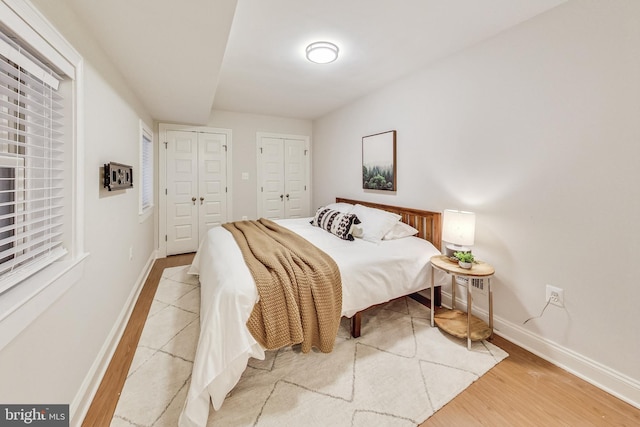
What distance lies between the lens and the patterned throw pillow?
2.79 meters

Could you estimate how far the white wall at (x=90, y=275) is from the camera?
1.05 metres

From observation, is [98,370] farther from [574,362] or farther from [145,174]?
[574,362]

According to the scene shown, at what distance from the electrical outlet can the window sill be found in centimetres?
289

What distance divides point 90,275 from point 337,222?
211 centimetres

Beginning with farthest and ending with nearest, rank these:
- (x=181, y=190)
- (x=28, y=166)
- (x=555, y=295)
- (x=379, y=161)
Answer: (x=181, y=190) < (x=379, y=161) < (x=555, y=295) < (x=28, y=166)

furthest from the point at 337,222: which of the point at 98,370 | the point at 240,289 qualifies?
the point at 98,370

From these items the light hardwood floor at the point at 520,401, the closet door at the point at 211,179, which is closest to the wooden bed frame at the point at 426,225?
the light hardwood floor at the point at 520,401

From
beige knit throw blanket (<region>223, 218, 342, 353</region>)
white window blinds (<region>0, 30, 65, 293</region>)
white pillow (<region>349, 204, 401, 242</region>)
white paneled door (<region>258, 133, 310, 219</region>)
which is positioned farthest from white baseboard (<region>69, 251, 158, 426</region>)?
white paneled door (<region>258, 133, 310, 219</region>)

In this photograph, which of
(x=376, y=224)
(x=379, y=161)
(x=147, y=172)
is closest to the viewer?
(x=376, y=224)

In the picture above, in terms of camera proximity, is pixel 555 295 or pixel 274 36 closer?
pixel 555 295

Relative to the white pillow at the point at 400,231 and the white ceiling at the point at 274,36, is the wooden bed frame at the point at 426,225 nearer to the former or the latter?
the white pillow at the point at 400,231

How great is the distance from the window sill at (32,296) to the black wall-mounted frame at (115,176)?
2.26 feet

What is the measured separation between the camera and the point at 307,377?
1.69 meters

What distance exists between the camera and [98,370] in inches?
65.1
